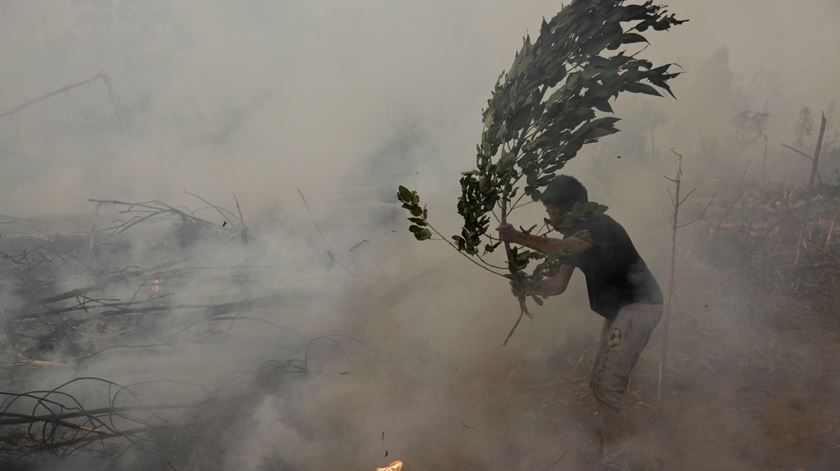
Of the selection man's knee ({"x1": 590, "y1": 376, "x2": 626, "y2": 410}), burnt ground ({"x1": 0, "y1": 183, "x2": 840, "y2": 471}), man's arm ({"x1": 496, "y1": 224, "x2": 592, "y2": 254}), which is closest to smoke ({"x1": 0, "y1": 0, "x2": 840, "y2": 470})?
burnt ground ({"x1": 0, "y1": 183, "x2": 840, "y2": 471})

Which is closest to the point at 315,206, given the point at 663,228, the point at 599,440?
the point at 663,228

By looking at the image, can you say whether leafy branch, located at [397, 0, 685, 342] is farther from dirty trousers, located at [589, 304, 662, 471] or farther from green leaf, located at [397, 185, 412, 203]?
dirty trousers, located at [589, 304, 662, 471]

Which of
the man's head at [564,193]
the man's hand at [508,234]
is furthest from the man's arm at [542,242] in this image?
the man's head at [564,193]

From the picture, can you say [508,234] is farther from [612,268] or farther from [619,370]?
[619,370]

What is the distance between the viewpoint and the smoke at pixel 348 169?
4.02 meters

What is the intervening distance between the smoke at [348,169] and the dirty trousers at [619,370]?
0.41 m

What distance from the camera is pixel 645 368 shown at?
4551 millimetres

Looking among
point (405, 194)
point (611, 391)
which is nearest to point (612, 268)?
point (611, 391)

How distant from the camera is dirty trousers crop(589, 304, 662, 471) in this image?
10.7 ft

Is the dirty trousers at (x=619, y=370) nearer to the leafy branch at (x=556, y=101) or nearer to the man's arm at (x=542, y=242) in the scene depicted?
the man's arm at (x=542, y=242)

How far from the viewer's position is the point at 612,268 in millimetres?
3248

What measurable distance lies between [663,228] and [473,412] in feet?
11.5

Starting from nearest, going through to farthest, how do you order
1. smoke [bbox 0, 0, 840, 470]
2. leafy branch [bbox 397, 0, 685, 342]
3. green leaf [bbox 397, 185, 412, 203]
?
1. green leaf [bbox 397, 185, 412, 203]
2. leafy branch [bbox 397, 0, 685, 342]
3. smoke [bbox 0, 0, 840, 470]

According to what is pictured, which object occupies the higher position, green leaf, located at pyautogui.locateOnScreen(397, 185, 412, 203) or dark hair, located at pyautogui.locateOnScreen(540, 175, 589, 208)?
green leaf, located at pyautogui.locateOnScreen(397, 185, 412, 203)
